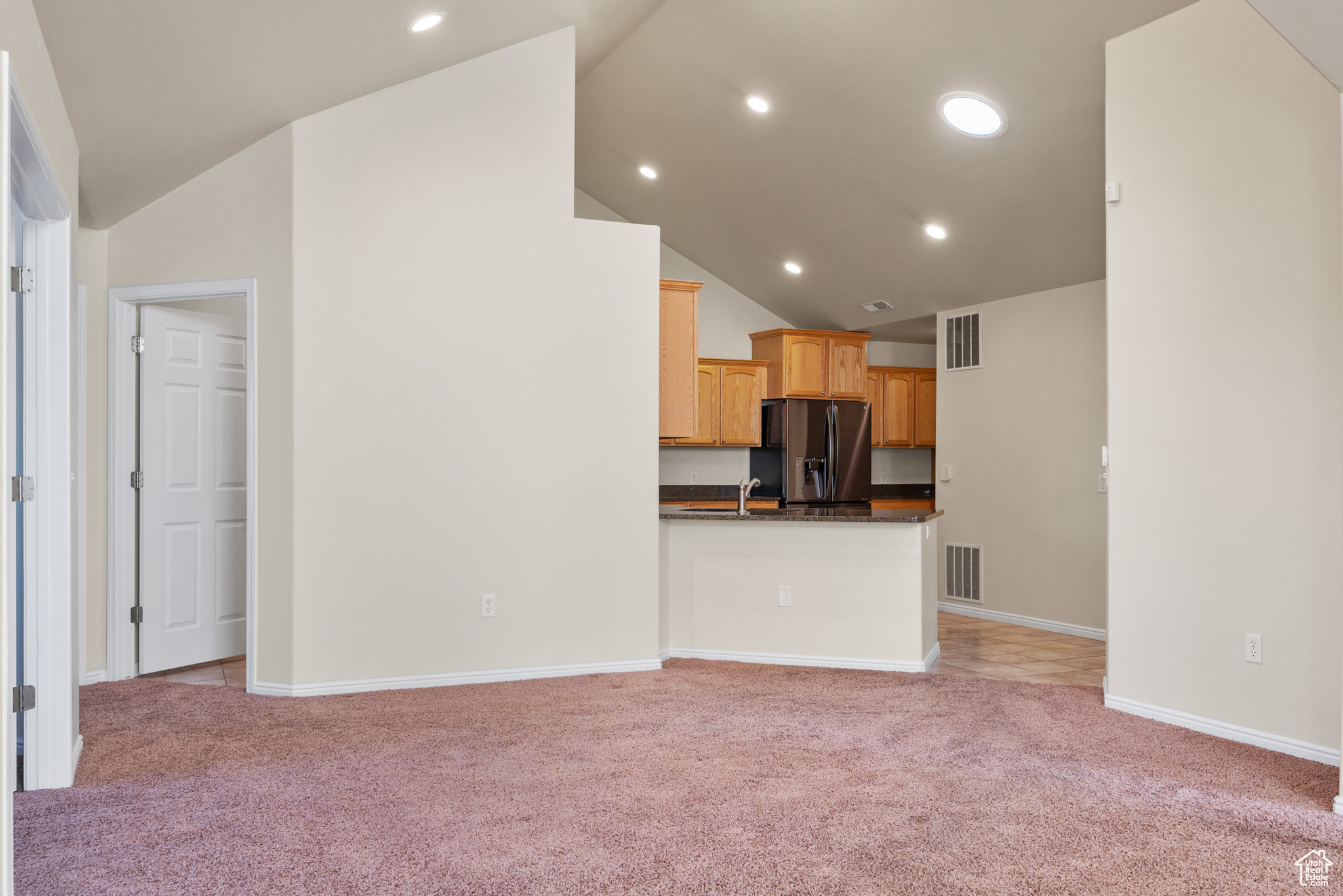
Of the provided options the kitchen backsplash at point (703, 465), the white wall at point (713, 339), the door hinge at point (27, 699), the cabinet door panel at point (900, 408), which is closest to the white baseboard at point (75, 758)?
the door hinge at point (27, 699)

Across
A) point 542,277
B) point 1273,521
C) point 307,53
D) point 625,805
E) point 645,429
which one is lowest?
point 625,805

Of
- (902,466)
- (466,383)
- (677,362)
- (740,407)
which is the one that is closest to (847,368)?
(740,407)

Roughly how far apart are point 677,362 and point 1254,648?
3123 mm

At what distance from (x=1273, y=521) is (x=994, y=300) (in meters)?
3.42

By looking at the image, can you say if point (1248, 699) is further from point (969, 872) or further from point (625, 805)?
point (625, 805)

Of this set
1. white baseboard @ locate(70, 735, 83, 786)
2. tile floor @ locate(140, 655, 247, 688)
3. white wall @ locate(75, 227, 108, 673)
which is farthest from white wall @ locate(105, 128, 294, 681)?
white baseboard @ locate(70, 735, 83, 786)

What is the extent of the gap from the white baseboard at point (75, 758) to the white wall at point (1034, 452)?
539 cm

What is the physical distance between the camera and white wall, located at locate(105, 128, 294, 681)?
410cm

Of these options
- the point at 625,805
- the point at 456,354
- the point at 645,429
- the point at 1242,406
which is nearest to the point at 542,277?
the point at 456,354

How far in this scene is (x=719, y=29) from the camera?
4824 millimetres

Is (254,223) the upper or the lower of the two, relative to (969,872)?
upper

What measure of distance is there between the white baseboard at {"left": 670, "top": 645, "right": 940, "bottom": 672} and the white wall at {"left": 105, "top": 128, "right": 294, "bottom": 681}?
80.2 inches

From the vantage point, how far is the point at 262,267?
4168mm

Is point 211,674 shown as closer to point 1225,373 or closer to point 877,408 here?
point 1225,373
